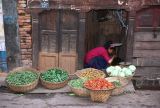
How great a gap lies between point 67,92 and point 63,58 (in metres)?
1.41

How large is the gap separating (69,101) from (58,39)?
2.24 metres

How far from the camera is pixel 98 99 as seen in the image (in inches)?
463

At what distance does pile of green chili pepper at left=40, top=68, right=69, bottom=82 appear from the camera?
1250 cm

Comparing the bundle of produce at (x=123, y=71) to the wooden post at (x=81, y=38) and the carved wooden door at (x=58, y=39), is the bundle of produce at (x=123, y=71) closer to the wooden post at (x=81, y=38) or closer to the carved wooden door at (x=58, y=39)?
the wooden post at (x=81, y=38)

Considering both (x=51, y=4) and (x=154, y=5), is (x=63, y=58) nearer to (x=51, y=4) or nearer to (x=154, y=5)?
(x=51, y=4)

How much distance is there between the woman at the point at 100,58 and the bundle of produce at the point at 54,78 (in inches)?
54.4

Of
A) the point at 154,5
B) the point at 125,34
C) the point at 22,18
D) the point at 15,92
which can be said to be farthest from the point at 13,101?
the point at 154,5

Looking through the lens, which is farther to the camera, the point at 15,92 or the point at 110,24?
the point at 110,24

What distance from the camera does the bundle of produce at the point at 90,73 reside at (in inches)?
503

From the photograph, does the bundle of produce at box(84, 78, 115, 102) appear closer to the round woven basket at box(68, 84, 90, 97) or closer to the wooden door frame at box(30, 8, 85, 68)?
the round woven basket at box(68, 84, 90, 97)

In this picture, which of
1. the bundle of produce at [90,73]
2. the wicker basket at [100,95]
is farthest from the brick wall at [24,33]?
the wicker basket at [100,95]

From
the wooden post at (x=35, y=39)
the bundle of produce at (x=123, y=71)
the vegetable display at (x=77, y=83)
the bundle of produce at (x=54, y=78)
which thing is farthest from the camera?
the wooden post at (x=35, y=39)

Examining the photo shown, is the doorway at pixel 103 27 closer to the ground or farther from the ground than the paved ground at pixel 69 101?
farther from the ground

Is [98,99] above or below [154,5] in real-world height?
below
